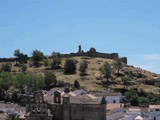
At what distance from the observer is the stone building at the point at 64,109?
65.6 meters

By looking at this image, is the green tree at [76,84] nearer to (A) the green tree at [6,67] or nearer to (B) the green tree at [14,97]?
(B) the green tree at [14,97]

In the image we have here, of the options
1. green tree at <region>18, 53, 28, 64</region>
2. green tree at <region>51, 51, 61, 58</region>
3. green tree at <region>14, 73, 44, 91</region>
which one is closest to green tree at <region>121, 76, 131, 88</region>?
green tree at <region>14, 73, 44, 91</region>

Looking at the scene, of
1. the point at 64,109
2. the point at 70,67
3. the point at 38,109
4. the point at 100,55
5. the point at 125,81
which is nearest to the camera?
the point at 38,109

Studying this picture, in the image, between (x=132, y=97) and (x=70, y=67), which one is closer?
(x=132, y=97)

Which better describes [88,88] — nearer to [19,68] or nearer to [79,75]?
[79,75]

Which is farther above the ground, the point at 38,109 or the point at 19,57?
the point at 19,57

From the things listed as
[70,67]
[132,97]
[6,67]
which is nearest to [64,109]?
[132,97]

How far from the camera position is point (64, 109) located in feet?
217

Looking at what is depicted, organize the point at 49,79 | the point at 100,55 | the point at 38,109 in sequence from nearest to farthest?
1. the point at 38,109
2. the point at 49,79
3. the point at 100,55

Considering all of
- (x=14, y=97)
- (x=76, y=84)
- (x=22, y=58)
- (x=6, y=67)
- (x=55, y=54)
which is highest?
(x=55, y=54)

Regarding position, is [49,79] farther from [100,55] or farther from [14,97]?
[100,55]

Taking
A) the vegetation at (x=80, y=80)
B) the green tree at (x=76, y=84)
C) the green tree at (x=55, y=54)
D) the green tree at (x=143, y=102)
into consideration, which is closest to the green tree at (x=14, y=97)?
the vegetation at (x=80, y=80)

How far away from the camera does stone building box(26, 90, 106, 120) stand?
2581 inches

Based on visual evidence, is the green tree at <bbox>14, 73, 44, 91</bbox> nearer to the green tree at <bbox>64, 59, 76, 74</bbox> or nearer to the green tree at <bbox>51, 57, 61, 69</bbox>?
the green tree at <bbox>64, 59, 76, 74</bbox>
